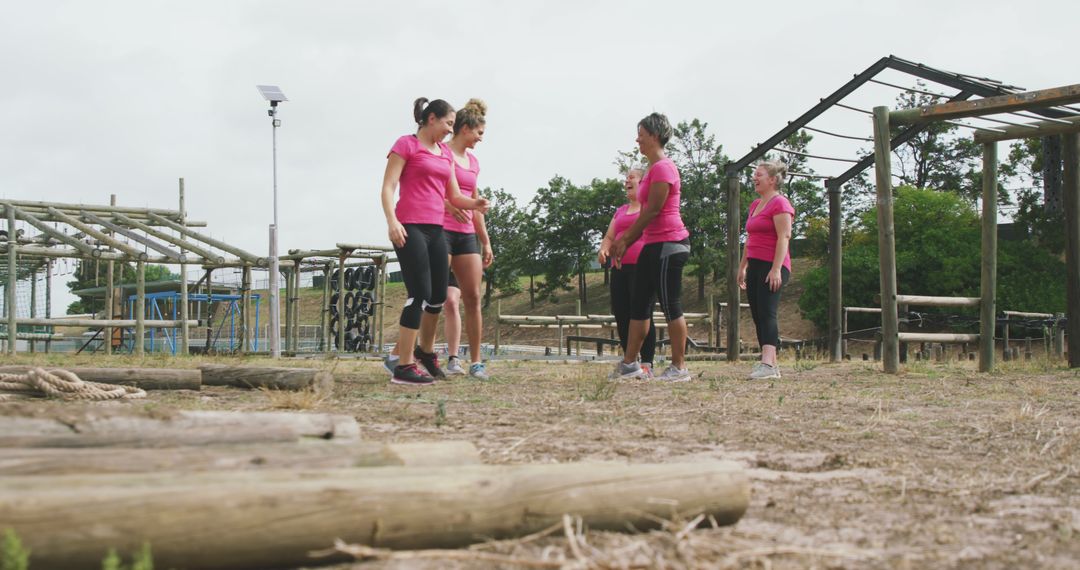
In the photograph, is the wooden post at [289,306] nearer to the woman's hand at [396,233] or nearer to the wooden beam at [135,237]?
the wooden beam at [135,237]

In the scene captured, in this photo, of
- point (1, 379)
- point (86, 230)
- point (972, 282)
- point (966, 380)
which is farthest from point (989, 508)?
point (972, 282)

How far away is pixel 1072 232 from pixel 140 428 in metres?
9.61

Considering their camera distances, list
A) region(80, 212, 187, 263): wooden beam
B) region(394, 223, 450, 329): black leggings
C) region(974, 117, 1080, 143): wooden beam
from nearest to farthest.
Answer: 1. region(394, 223, 450, 329): black leggings
2. region(974, 117, 1080, 143): wooden beam
3. region(80, 212, 187, 263): wooden beam

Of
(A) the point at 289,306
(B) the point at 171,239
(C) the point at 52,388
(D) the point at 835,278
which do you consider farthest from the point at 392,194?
(A) the point at 289,306

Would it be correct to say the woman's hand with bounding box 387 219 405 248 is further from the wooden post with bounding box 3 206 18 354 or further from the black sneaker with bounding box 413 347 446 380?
the wooden post with bounding box 3 206 18 354

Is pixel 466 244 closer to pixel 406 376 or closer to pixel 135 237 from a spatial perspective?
pixel 406 376

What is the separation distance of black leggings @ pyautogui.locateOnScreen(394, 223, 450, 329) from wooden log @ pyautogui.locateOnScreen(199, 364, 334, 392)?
2.36ft

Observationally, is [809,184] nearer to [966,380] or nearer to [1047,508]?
[966,380]

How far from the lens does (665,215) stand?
6.92 m

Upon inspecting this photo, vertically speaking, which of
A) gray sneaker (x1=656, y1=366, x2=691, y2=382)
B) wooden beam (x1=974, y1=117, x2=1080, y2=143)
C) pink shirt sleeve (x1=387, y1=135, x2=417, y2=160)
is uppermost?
wooden beam (x1=974, y1=117, x2=1080, y2=143)

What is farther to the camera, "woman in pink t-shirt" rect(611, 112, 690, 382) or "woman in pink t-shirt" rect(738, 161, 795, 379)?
"woman in pink t-shirt" rect(738, 161, 795, 379)

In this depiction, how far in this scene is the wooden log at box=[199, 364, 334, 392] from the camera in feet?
17.3

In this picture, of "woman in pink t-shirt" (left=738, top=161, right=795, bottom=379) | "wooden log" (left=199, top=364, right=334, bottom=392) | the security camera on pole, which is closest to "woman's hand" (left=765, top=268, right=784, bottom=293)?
"woman in pink t-shirt" (left=738, top=161, right=795, bottom=379)

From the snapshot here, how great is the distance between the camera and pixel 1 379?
4.71 meters
